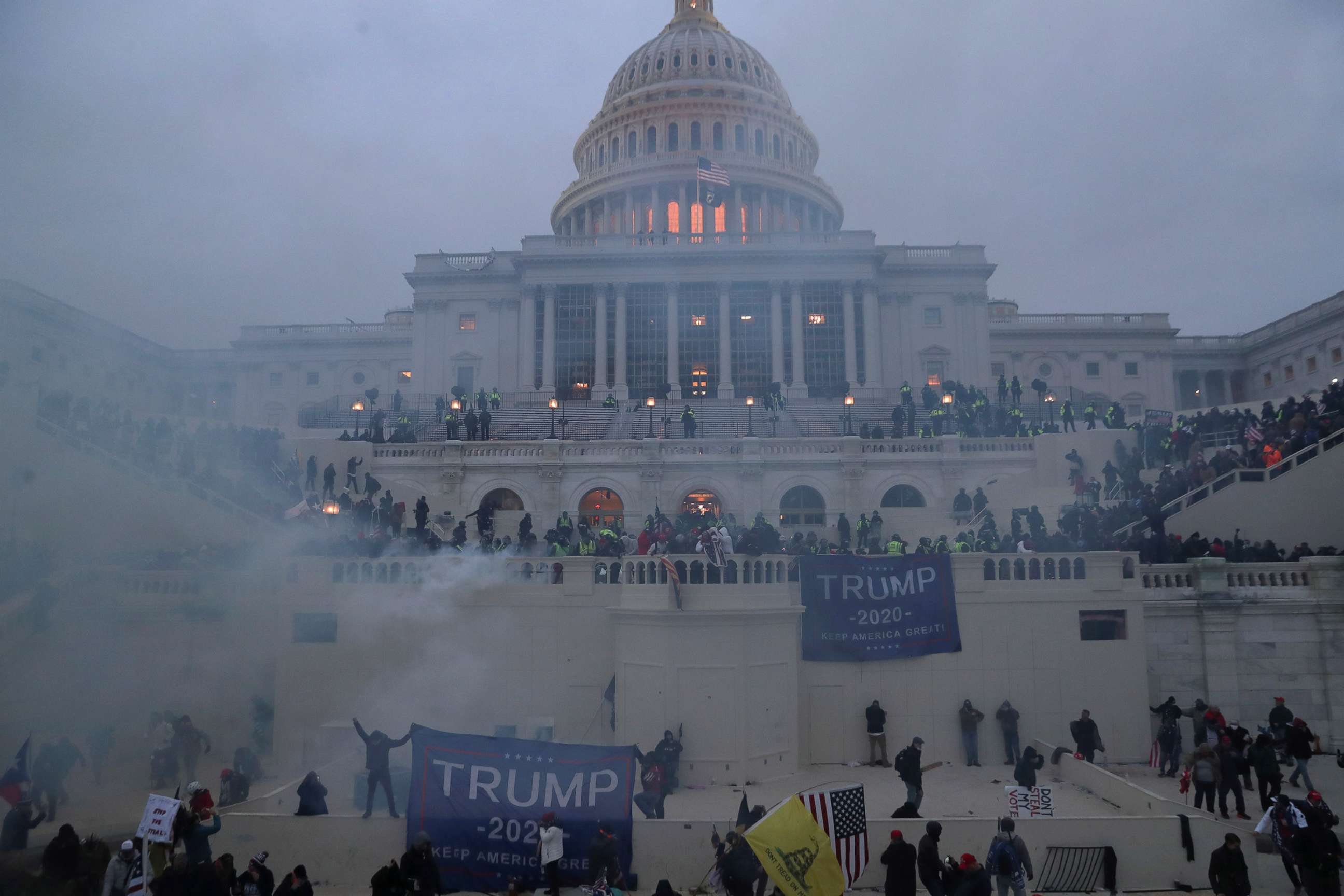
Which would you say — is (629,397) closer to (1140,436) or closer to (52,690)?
(1140,436)

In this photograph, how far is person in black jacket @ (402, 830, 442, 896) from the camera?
11688mm

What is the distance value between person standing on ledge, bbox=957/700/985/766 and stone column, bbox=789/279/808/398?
39481 millimetres

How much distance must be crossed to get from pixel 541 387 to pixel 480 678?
41.9 metres

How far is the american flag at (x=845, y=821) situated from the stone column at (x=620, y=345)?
47146 millimetres

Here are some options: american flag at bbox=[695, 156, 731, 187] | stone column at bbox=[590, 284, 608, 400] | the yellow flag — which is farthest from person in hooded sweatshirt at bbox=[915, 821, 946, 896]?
american flag at bbox=[695, 156, 731, 187]

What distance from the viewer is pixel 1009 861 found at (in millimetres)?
12344

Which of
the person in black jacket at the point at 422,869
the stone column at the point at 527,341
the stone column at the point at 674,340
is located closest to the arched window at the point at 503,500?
the stone column at the point at 527,341

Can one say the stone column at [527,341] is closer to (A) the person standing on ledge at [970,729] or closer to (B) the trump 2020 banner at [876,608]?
(B) the trump 2020 banner at [876,608]

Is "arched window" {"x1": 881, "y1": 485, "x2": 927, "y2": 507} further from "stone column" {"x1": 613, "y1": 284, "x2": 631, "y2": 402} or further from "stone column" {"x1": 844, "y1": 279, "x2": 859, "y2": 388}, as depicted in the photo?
"stone column" {"x1": 613, "y1": 284, "x2": 631, "y2": 402}

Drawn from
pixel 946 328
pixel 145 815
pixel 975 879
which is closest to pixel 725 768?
pixel 975 879

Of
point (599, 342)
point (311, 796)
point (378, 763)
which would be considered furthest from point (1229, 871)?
point (599, 342)

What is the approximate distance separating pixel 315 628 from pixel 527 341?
1645 inches

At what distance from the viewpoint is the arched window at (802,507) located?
119ft

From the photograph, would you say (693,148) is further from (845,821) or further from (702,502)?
(845,821)
